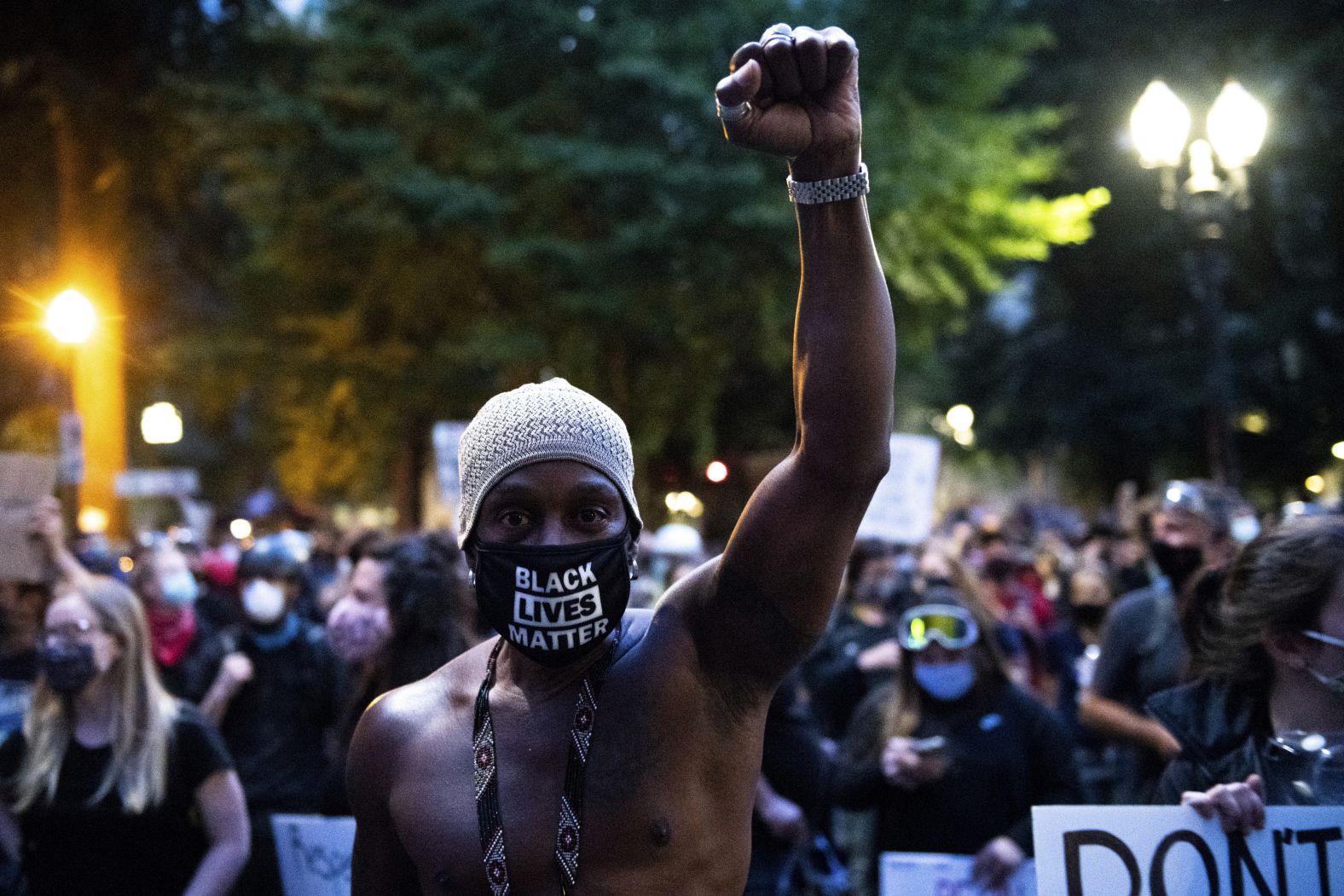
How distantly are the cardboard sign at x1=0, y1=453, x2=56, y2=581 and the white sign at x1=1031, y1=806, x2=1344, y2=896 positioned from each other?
4.46 meters

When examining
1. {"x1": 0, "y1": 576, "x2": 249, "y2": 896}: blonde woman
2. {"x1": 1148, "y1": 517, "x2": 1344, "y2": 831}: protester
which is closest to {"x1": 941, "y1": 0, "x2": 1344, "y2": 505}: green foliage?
{"x1": 1148, "y1": 517, "x2": 1344, "y2": 831}: protester

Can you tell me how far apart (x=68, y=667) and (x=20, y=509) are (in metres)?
1.97

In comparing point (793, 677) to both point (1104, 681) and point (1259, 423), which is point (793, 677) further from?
point (1259, 423)

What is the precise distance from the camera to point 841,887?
7.72 m

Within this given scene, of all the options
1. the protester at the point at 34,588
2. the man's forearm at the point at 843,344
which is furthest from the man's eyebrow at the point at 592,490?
the protester at the point at 34,588

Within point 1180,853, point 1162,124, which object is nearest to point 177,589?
point 1180,853

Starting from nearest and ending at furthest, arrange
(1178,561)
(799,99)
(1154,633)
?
(799,99) < (1154,633) < (1178,561)

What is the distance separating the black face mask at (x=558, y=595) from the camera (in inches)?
91.4

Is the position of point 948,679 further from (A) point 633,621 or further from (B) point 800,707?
(A) point 633,621

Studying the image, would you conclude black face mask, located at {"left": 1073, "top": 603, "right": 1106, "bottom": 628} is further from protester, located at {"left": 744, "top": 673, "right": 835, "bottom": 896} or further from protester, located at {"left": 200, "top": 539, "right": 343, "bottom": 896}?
protester, located at {"left": 200, "top": 539, "right": 343, "bottom": 896}

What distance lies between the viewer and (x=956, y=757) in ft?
17.4

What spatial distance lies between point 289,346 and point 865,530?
37.2 ft

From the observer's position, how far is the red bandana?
6.95 metres

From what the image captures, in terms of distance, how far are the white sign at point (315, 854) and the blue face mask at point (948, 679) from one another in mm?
2297
